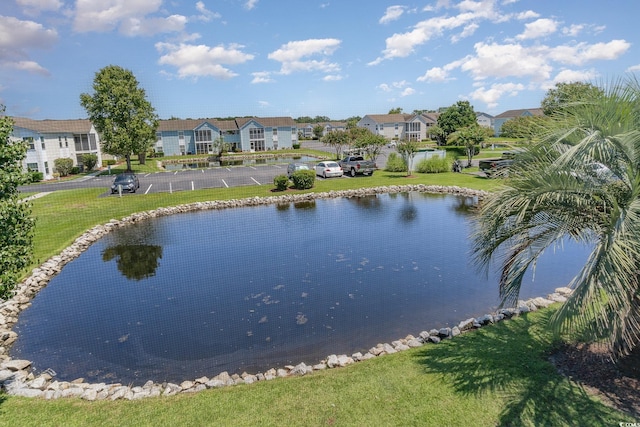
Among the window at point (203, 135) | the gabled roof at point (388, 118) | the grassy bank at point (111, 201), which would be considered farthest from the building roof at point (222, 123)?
the grassy bank at point (111, 201)

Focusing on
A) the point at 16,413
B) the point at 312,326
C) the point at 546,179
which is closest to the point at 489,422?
the point at 546,179

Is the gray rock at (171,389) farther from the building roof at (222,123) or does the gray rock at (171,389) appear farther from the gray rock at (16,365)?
the building roof at (222,123)

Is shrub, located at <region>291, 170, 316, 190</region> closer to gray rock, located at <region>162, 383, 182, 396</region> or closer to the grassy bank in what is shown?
the grassy bank

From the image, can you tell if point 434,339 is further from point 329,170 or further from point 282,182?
point 329,170

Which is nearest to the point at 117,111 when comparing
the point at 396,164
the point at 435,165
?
the point at 396,164

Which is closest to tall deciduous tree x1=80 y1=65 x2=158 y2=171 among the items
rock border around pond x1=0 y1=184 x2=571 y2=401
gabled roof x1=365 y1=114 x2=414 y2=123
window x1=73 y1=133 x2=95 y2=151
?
window x1=73 y1=133 x2=95 y2=151
